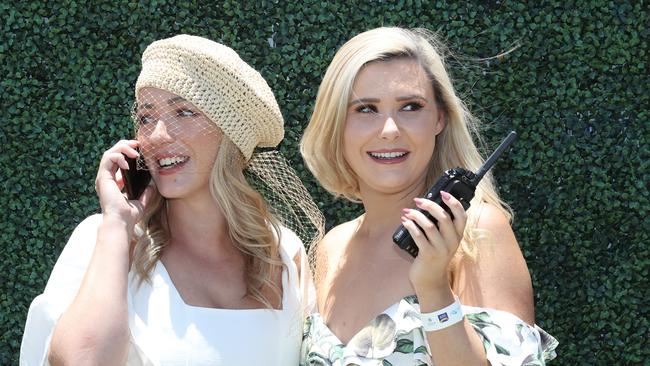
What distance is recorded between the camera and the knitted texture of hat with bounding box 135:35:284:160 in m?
3.29

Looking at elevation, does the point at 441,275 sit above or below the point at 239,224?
above

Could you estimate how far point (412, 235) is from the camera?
112 inches

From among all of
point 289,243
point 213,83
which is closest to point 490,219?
point 289,243

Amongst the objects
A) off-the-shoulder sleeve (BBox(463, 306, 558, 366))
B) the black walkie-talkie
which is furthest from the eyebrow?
off-the-shoulder sleeve (BBox(463, 306, 558, 366))

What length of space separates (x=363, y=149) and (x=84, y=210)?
2255 mm

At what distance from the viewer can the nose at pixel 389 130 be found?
3346 millimetres

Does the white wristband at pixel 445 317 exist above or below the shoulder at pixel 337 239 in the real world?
above

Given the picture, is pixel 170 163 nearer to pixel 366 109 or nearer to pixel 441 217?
pixel 366 109

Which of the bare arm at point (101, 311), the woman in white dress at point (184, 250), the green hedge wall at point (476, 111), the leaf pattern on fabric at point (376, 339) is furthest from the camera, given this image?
the green hedge wall at point (476, 111)

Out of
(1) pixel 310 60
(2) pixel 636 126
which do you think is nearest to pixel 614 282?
(2) pixel 636 126

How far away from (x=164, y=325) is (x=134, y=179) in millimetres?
530

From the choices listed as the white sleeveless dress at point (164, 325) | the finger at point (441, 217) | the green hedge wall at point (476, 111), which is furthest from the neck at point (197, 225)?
the green hedge wall at point (476, 111)

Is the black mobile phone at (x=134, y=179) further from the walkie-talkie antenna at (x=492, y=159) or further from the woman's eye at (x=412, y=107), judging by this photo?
the walkie-talkie antenna at (x=492, y=159)

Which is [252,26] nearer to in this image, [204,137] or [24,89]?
[24,89]
